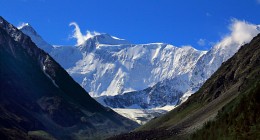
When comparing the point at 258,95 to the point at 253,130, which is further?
the point at 258,95

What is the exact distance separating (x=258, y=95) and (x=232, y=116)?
490 inches

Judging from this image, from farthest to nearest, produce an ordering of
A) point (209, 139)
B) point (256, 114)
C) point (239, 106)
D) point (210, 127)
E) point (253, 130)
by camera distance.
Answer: point (210, 127), point (209, 139), point (239, 106), point (256, 114), point (253, 130)

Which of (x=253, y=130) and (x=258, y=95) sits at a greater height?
(x=258, y=95)

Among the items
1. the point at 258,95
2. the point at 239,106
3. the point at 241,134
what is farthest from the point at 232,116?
the point at 241,134

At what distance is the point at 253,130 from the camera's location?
102000 mm

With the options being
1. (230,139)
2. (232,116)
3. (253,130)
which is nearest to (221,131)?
(232,116)

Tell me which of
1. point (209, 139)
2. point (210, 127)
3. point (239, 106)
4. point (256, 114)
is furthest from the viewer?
point (210, 127)

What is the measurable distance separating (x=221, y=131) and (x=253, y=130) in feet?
80.4

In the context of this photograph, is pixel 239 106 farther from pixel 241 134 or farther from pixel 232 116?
pixel 241 134

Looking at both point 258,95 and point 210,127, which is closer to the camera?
point 258,95

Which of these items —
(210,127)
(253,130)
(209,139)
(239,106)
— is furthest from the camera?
(210,127)

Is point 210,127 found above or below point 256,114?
above

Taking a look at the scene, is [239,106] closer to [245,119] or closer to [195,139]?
[245,119]

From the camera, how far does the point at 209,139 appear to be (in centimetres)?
13388
